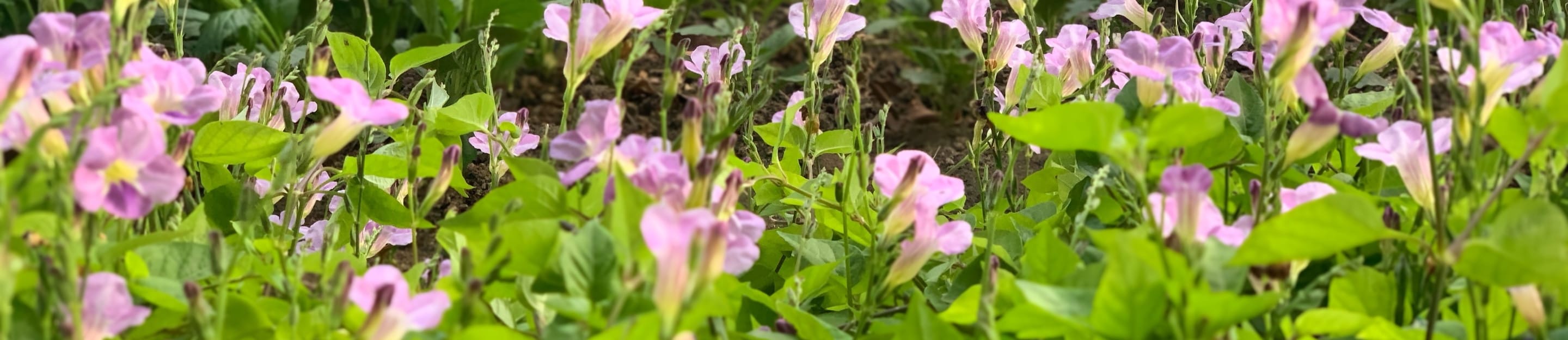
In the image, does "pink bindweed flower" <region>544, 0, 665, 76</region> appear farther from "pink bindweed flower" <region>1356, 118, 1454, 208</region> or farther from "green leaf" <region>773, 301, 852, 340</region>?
"pink bindweed flower" <region>1356, 118, 1454, 208</region>

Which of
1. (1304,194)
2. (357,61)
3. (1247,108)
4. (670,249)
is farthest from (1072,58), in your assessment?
(670,249)

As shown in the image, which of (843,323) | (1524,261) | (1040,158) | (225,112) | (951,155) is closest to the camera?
(1524,261)

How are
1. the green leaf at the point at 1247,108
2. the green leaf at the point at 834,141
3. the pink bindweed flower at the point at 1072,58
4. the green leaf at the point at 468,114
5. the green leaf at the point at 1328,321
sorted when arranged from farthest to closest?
the green leaf at the point at 834,141
the pink bindweed flower at the point at 1072,58
the green leaf at the point at 468,114
the green leaf at the point at 1247,108
the green leaf at the point at 1328,321

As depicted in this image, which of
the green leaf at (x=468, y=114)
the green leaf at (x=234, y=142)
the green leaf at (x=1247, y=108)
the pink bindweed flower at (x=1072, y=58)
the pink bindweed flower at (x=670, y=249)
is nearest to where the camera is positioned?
the pink bindweed flower at (x=670, y=249)

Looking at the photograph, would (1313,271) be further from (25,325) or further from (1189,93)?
(25,325)

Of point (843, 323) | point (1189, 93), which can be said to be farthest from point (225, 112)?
point (1189, 93)

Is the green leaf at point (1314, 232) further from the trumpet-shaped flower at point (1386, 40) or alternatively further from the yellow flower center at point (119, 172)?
the yellow flower center at point (119, 172)

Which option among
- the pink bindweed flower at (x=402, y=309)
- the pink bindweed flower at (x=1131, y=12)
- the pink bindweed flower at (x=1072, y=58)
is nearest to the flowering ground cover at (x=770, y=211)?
the pink bindweed flower at (x=402, y=309)
